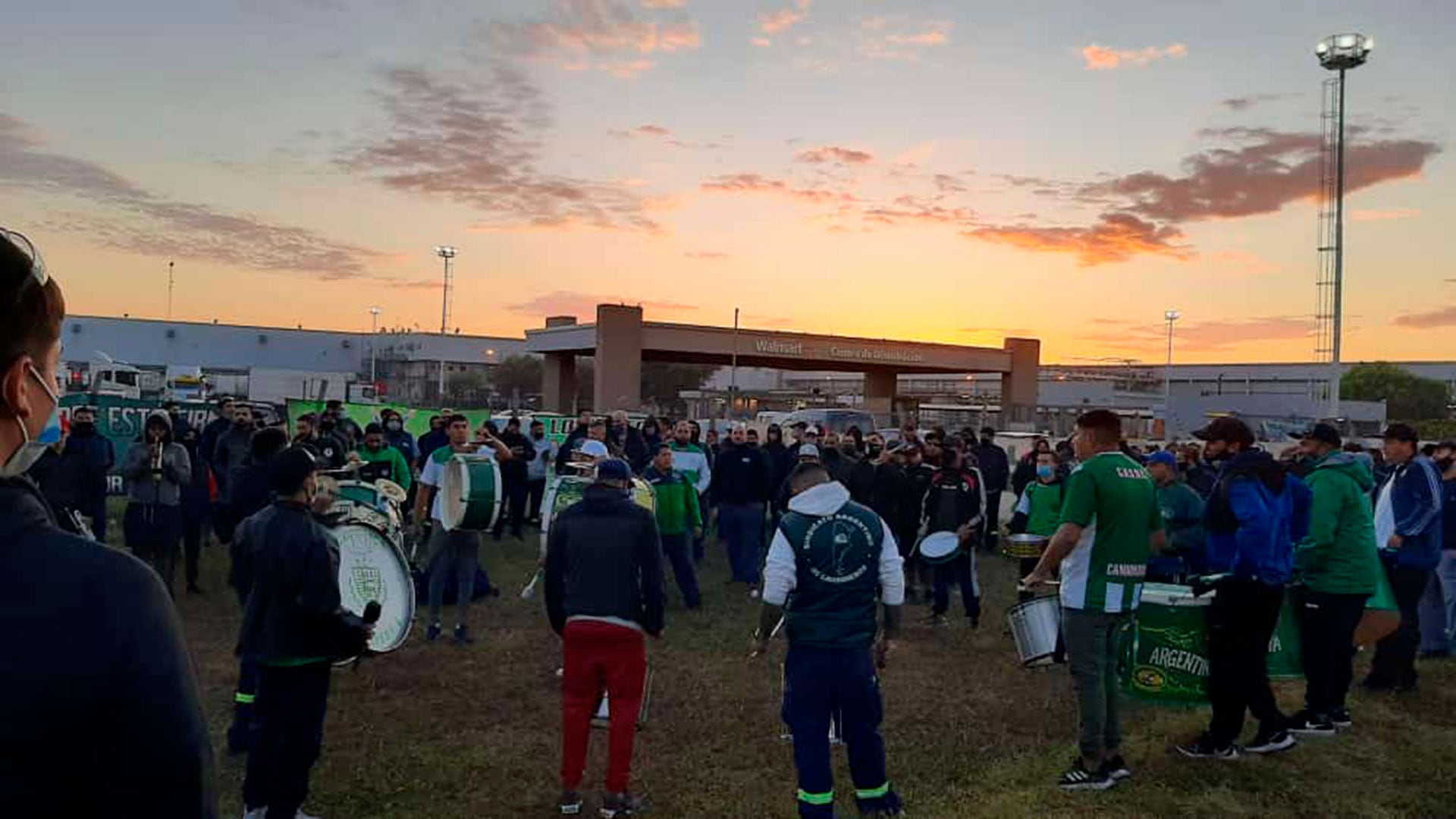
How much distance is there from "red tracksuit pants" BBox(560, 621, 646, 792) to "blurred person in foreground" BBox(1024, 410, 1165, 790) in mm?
2541

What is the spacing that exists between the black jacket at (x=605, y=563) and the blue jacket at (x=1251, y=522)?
12.5 feet

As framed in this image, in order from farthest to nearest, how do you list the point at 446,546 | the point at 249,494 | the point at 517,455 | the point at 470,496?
the point at 517,455, the point at 446,546, the point at 470,496, the point at 249,494

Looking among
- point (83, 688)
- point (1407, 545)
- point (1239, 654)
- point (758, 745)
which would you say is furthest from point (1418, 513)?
point (83, 688)

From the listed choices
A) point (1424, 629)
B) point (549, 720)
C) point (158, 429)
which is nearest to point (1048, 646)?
point (549, 720)

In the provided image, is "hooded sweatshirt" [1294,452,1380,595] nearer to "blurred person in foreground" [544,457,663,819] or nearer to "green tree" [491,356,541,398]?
"blurred person in foreground" [544,457,663,819]

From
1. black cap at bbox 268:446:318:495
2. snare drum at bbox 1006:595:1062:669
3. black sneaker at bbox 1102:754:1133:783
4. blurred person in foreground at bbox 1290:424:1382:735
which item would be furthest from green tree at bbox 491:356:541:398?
black sneaker at bbox 1102:754:1133:783

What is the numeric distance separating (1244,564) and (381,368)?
86.1 metres

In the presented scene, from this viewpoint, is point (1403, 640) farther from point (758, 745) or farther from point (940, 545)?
point (758, 745)

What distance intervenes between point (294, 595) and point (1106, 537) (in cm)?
458

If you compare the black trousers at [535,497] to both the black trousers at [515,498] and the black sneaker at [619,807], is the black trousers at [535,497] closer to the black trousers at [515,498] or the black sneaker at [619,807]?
the black trousers at [515,498]

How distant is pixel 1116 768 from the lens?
6.02m

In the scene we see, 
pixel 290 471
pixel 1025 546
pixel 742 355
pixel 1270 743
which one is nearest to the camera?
pixel 290 471

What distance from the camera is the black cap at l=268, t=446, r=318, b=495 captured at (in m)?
4.93

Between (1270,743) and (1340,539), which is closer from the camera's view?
(1270,743)
